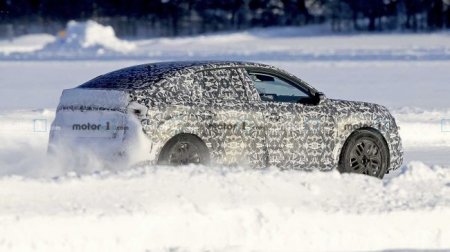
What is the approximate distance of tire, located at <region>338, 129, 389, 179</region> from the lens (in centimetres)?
1389

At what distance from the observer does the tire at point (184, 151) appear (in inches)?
490

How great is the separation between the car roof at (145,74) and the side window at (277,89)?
22cm

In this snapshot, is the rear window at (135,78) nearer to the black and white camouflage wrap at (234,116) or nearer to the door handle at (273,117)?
the black and white camouflage wrap at (234,116)

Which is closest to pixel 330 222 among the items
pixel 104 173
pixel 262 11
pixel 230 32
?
pixel 104 173

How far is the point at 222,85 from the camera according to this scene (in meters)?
13.3

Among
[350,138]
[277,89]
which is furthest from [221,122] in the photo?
[350,138]

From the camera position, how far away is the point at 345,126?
1389 centimetres

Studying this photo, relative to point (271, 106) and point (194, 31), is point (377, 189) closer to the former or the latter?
point (271, 106)

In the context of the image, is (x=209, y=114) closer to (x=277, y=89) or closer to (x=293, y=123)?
(x=293, y=123)

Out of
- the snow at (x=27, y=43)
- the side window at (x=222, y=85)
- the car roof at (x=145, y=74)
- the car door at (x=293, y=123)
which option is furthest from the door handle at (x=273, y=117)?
the snow at (x=27, y=43)

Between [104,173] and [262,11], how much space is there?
226ft

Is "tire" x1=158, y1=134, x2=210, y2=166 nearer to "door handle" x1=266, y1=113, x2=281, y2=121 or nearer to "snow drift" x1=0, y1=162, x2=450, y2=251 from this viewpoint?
"door handle" x1=266, y1=113, x2=281, y2=121

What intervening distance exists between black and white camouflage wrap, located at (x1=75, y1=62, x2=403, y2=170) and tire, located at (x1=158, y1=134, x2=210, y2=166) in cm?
6

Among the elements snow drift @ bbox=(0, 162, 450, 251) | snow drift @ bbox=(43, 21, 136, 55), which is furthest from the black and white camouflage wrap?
snow drift @ bbox=(43, 21, 136, 55)
